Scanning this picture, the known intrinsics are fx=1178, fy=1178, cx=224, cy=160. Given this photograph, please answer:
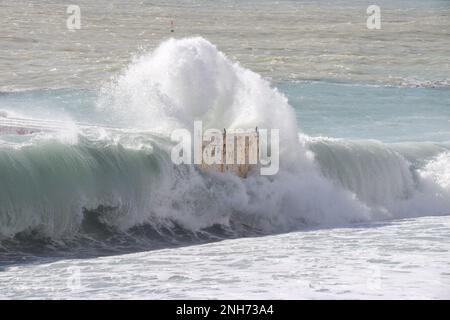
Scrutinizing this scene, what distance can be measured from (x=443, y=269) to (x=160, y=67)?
8034 mm

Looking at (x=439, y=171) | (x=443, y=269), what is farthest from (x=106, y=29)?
(x=443, y=269)

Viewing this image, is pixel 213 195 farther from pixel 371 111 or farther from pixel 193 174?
pixel 371 111

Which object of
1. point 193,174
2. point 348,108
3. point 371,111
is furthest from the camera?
point 348,108

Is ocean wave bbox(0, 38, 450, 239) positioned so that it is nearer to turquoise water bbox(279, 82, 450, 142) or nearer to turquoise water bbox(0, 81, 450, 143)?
turquoise water bbox(0, 81, 450, 143)

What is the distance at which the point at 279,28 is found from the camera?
5078 cm

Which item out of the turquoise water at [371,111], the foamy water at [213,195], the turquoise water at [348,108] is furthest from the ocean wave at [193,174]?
the turquoise water at [371,111]

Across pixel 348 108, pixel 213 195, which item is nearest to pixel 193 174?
pixel 213 195

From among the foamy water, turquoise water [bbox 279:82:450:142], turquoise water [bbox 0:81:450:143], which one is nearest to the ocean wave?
the foamy water

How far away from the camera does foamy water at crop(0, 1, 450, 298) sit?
12.4 metres

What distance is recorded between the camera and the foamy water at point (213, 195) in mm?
12352

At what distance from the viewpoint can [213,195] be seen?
54.9 feet

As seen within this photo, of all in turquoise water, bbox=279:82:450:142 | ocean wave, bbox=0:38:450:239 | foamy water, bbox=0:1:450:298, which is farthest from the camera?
turquoise water, bbox=279:82:450:142

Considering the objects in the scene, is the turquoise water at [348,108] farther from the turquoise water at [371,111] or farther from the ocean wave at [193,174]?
the ocean wave at [193,174]
